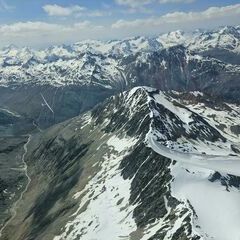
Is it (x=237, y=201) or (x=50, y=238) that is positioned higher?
(x=237, y=201)

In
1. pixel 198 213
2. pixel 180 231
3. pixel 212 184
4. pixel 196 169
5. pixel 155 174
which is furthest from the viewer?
pixel 155 174

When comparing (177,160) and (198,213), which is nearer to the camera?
(198,213)

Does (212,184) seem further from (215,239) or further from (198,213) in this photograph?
(215,239)

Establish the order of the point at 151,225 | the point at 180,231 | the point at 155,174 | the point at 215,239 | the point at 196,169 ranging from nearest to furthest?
the point at 215,239 → the point at 180,231 → the point at 151,225 → the point at 196,169 → the point at 155,174

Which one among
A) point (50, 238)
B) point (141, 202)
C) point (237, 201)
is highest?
point (237, 201)

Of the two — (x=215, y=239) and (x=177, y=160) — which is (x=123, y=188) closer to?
(x=177, y=160)

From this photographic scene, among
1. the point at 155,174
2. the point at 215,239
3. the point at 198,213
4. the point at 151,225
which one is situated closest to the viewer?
the point at 215,239

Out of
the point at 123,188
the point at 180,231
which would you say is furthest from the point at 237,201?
the point at 123,188

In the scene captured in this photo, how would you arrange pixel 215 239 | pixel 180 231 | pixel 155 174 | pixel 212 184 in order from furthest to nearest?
pixel 155 174 < pixel 212 184 < pixel 180 231 < pixel 215 239

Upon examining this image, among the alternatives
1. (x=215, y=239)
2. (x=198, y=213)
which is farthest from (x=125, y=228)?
(x=215, y=239)
